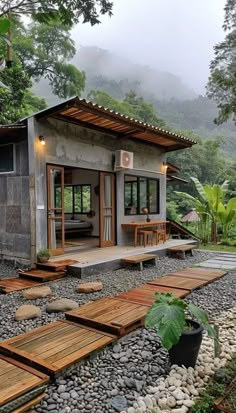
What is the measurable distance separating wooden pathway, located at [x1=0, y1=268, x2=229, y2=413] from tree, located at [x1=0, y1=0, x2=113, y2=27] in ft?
16.7

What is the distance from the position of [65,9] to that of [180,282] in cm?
545

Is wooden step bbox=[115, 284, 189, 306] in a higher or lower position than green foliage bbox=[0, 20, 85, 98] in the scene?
lower

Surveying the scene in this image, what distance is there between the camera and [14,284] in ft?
18.2

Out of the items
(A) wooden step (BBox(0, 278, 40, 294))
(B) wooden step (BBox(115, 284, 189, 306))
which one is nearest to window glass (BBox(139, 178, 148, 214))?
(B) wooden step (BBox(115, 284, 189, 306))

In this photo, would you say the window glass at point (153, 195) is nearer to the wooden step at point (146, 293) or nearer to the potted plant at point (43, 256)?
the potted plant at point (43, 256)

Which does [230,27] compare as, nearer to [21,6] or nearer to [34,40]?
[21,6]

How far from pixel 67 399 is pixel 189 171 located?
22942mm

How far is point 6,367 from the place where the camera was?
2.57 metres

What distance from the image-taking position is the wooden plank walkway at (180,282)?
17.2ft

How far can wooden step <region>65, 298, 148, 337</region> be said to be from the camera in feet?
11.1

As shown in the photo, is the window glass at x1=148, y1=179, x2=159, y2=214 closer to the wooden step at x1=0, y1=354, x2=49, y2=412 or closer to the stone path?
the stone path

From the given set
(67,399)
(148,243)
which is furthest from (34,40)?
(67,399)

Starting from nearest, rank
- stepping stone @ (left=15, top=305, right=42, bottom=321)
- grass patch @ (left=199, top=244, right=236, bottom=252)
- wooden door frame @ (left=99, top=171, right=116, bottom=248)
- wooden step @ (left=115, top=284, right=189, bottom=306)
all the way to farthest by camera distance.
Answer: stepping stone @ (left=15, top=305, right=42, bottom=321), wooden step @ (left=115, top=284, right=189, bottom=306), wooden door frame @ (left=99, top=171, right=116, bottom=248), grass patch @ (left=199, top=244, right=236, bottom=252)

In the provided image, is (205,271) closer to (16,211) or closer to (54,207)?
(54,207)
